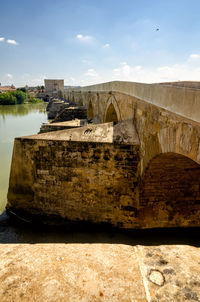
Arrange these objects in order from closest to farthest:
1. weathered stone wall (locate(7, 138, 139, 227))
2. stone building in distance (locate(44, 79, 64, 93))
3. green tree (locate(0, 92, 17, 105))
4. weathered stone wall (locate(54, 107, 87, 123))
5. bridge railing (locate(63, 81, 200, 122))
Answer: bridge railing (locate(63, 81, 200, 122)) < weathered stone wall (locate(7, 138, 139, 227)) < weathered stone wall (locate(54, 107, 87, 123)) < green tree (locate(0, 92, 17, 105)) < stone building in distance (locate(44, 79, 64, 93))

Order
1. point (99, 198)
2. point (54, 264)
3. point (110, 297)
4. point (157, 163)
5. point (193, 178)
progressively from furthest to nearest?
point (99, 198) → point (193, 178) → point (157, 163) → point (54, 264) → point (110, 297)

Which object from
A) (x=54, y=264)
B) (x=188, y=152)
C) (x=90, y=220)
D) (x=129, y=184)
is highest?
(x=188, y=152)

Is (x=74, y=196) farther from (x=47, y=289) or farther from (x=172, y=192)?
(x=47, y=289)

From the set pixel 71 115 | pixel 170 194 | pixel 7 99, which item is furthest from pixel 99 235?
pixel 7 99

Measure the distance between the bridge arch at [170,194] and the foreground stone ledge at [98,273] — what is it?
8.46ft

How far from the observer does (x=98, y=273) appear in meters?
0.70

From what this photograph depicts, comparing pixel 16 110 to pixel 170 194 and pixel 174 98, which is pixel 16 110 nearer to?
pixel 170 194

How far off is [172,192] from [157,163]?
3.41 feet

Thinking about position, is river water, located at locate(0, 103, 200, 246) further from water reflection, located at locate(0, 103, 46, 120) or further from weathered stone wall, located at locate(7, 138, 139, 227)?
water reflection, located at locate(0, 103, 46, 120)

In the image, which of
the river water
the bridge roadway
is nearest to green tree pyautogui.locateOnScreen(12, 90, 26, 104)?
the bridge roadway

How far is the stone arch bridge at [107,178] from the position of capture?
12.1 ft

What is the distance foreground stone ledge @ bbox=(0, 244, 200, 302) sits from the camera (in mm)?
606

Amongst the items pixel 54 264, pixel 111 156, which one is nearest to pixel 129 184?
pixel 111 156

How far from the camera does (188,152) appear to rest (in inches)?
74.4
